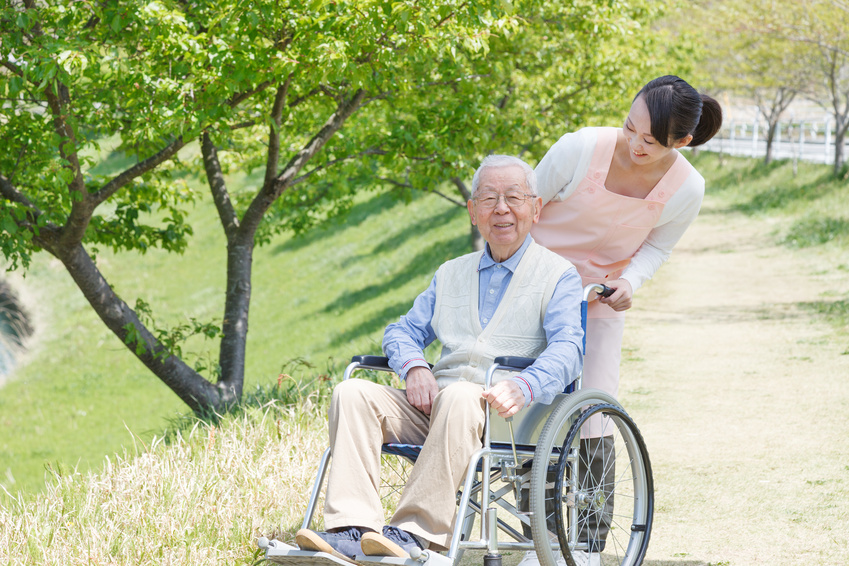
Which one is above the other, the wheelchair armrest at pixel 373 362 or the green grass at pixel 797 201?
the green grass at pixel 797 201

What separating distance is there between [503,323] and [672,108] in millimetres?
889

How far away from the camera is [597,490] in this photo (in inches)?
124

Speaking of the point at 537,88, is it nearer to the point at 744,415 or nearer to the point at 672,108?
the point at 744,415

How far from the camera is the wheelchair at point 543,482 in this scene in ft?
8.79

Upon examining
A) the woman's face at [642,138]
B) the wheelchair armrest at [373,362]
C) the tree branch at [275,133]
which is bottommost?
the wheelchair armrest at [373,362]

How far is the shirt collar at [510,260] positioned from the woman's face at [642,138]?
1.52ft

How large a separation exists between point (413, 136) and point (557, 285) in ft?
16.1

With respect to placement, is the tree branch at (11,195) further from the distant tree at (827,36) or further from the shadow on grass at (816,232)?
the shadow on grass at (816,232)

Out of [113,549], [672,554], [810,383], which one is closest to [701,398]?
[810,383]

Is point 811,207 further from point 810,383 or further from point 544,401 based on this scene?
point 544,401

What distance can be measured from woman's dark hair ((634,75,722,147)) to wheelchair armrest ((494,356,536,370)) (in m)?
0.86

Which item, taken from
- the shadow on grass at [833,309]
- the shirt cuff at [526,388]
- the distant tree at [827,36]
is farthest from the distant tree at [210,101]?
the distant tree at [827,36]

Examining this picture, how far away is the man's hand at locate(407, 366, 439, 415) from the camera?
298 cm

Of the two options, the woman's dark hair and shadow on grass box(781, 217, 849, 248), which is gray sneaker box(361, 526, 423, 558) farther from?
shadow on grass box(781, 217, 849, 248)
